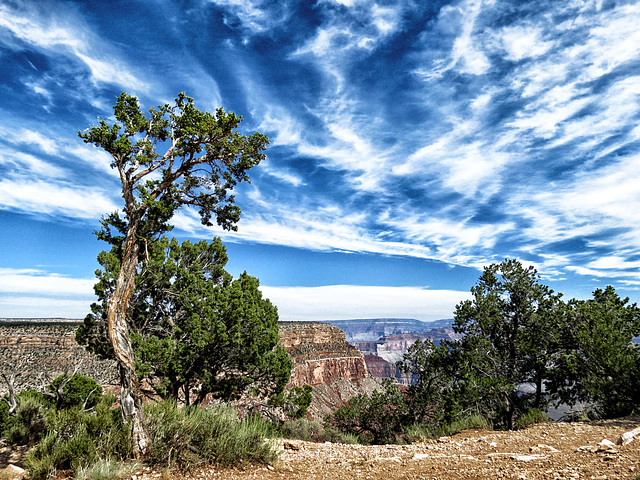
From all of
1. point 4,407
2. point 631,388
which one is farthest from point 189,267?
point 631,388

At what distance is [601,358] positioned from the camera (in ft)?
37.9

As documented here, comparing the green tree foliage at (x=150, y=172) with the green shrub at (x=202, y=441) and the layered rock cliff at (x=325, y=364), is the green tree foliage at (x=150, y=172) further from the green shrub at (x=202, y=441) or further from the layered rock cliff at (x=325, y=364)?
the layered rock cliff at (x=325, y=364)

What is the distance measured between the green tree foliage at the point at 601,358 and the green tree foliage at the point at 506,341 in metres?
0.69

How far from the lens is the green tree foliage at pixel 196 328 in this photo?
12581 mm

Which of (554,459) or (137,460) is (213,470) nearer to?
(137,460)

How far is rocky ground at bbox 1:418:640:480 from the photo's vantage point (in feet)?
17.4

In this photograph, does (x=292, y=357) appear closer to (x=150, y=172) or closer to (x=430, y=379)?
(x=430, y=379)

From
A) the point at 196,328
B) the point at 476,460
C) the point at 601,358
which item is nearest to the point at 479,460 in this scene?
the point at 476,460

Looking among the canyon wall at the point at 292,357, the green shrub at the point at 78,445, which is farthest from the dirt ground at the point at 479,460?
the canyon wall at the point at 292,357

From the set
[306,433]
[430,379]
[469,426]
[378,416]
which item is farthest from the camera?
[378,416]

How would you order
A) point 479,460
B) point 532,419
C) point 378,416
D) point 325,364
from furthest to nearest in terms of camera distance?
point 325,364
point 378,416
point 532,419
point 479,460

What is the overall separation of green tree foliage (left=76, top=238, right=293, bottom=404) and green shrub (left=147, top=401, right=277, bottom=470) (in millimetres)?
5224

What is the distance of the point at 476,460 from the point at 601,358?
28.6ft

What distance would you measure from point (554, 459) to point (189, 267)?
13.5m
